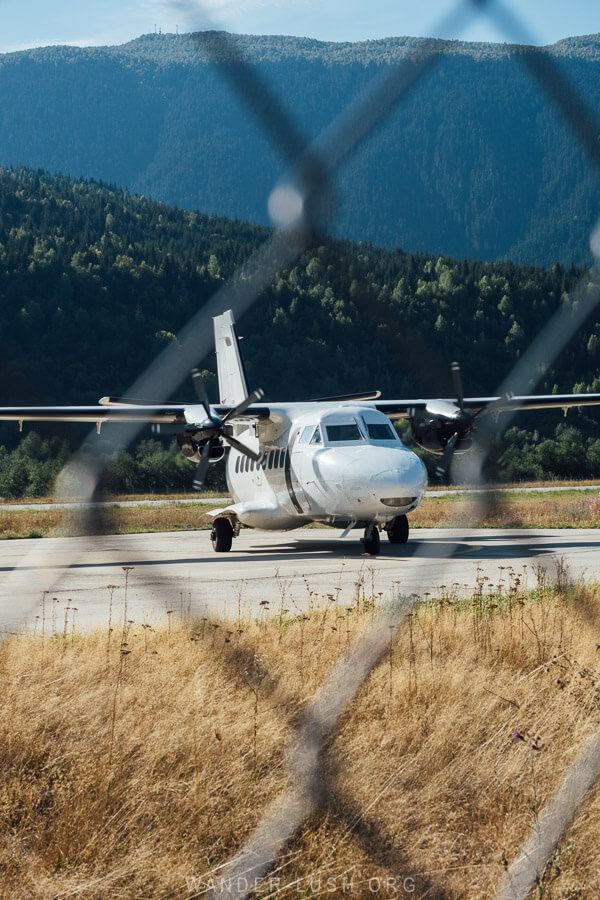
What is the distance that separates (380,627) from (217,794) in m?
4.92

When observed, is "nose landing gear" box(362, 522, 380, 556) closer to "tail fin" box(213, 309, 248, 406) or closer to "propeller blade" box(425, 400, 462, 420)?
Answer: "propeller blade" box(425, 400, 462, 420)

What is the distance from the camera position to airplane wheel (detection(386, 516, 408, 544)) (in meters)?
24.8

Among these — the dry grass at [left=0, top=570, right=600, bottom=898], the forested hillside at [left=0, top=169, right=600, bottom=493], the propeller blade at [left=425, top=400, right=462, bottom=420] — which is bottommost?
the dry grass at [left=0, top=570, right=600, bottom=898]

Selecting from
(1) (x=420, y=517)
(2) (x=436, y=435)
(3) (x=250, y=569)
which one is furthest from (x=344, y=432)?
(1) (x=420, y=517)

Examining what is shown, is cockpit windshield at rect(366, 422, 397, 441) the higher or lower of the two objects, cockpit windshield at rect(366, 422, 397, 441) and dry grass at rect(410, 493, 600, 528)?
the lower

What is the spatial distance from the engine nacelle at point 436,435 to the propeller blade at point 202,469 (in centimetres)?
559

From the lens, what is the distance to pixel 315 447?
904 inches

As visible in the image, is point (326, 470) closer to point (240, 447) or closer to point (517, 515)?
point (240, 447)

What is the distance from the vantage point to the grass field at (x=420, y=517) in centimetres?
3491

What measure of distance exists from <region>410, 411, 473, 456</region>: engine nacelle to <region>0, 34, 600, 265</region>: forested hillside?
48.6 ft

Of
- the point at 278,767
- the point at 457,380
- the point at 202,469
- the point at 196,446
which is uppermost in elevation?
the point at 457,380

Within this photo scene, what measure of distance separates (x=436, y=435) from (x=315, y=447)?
12.8 feet

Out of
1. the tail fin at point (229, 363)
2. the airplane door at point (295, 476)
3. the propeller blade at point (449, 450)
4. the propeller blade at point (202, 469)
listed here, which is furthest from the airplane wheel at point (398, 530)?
the tail fin at point (229, 363)

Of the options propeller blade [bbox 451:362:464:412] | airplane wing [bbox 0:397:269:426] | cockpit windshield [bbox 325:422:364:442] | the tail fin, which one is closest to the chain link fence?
cockpit windshield [bbox 325:422:364:442]
